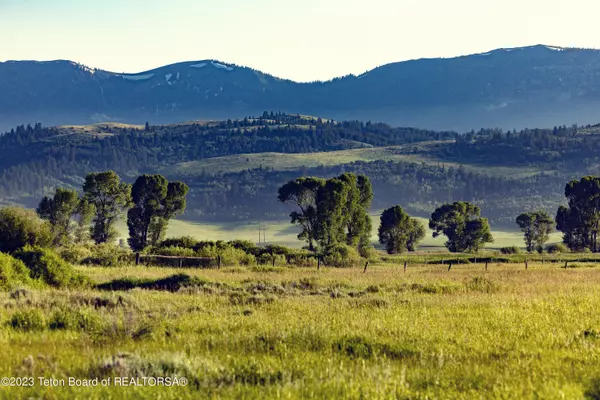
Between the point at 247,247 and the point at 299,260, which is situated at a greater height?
the point at 247,247

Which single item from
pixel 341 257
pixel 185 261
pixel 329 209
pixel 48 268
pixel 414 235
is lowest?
pixel 414 235

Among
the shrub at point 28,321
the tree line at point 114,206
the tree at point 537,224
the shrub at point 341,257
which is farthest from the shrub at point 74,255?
the tree at point 537,224

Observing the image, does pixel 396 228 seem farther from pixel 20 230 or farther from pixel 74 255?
pixel 20 230

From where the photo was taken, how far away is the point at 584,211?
114688 millimetres

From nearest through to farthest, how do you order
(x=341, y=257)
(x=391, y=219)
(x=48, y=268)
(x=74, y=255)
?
(x=48, y=268)
(x=74, y=255)
(x=341, y=257)
(x=391, y=219)

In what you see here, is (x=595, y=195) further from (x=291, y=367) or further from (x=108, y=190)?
(x=291, y=367)

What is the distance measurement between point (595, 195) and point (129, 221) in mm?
74908

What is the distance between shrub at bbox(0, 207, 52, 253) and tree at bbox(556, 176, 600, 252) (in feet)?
294

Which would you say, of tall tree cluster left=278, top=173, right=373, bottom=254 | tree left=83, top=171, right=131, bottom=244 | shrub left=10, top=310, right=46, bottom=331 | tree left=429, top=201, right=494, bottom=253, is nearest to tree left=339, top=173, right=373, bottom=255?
tall tree cluster left=278, top=173, right=373, bottom=254

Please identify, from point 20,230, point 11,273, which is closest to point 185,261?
point 20,230

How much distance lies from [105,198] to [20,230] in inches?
1638

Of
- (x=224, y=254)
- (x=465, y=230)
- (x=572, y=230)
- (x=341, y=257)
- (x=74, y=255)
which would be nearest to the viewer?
(x=74, y=255)

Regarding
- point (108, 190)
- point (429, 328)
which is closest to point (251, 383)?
point (429, 328)

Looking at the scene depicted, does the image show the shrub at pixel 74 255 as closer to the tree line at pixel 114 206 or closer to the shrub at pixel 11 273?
the shrub at pixel 11 273
